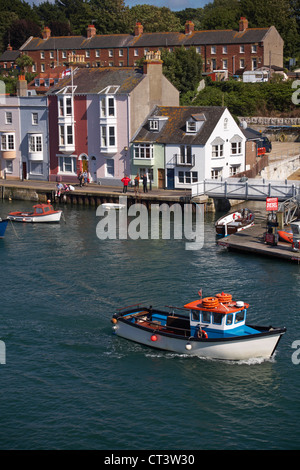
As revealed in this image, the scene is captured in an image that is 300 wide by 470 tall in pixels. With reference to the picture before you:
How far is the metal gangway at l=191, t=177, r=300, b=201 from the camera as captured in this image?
6334cm

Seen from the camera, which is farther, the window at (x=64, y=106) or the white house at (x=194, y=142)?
the window at (x=64, y=106)

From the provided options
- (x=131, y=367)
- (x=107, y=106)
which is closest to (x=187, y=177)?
(x=107, y=106)

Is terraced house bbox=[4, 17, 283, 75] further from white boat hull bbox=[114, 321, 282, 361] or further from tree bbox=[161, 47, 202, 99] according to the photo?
white boat hull bbox=[114, 321, 282, 361]

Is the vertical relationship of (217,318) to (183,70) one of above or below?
below

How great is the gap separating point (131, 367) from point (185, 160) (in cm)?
3952

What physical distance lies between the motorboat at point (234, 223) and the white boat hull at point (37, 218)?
15469mm

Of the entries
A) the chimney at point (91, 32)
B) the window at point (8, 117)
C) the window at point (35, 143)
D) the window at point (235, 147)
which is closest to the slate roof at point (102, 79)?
the window at point (35, 143)

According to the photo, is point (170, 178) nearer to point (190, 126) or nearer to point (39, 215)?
point (190, 126)

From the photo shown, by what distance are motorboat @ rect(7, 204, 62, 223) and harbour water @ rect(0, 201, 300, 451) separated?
38.9ft

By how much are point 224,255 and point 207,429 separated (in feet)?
83.2

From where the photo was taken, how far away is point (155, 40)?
131625mm

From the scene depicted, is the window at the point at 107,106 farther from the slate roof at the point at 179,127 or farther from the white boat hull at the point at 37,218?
the white boat hull at the point at 37,218

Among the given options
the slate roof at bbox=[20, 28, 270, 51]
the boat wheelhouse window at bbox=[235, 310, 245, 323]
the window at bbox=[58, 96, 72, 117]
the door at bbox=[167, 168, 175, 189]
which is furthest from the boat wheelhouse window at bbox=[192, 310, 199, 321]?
the slate roof at bbox=[20, 28, 270, 51]

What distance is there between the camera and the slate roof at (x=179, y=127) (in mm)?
71062
